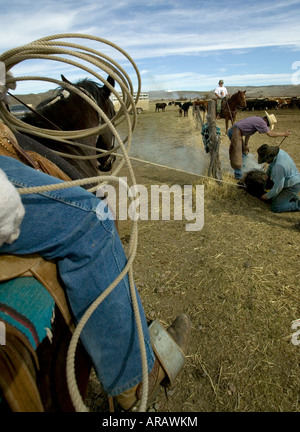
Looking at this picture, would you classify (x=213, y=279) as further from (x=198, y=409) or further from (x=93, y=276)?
(x=93, y=276)

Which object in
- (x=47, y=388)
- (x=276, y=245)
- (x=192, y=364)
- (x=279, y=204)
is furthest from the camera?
(x=279, y=204)

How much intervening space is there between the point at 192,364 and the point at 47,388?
148cm

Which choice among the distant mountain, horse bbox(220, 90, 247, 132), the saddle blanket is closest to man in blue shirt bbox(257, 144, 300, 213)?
the distant mountain

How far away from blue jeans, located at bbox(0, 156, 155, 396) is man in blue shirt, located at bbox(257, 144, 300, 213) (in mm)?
3918

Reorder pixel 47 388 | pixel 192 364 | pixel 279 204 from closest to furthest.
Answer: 1. pixel 47 388
2. pixel 192 364
3. pixel 279 204

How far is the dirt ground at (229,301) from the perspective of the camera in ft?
6.37

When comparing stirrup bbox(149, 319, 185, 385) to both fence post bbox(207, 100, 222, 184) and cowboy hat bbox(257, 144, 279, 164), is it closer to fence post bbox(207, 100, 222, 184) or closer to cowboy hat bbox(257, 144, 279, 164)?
cowboy hat bbox(257, 144, 279, 164)

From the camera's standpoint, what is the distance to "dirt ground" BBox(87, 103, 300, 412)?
6.37 feet

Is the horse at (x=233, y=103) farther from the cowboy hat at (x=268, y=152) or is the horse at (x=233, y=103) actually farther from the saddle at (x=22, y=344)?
the saddle at (x=22, y=344)

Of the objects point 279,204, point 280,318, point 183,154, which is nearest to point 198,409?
point 280,318

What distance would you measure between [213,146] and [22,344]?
18.7ft

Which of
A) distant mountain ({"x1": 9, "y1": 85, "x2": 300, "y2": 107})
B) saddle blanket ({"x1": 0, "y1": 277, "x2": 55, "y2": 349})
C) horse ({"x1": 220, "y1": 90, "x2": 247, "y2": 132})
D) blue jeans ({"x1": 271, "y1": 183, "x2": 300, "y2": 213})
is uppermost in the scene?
distant mountain ({"x1": 9, "y1": 85, "x2": 300, "y2": 107})

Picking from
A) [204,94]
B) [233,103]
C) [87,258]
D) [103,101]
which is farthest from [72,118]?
[204,94]
